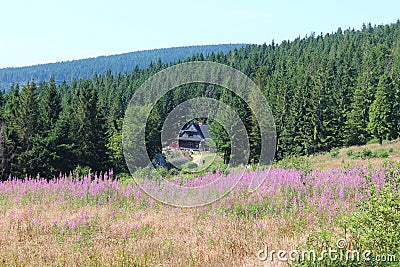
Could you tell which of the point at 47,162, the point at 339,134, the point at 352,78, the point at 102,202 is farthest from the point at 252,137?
the point at 102,202

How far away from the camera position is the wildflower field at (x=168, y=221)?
5.07 metres

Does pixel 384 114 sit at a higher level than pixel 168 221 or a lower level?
higher

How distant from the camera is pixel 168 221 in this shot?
22.2 ft

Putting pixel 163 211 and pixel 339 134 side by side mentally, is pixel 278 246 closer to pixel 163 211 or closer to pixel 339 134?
pixel 163 211

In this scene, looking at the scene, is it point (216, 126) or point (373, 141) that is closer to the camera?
point (216, 126)

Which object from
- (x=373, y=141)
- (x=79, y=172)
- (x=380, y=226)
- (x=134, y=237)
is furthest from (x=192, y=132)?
(x=373, y=141)

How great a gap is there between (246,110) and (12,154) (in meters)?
23.4

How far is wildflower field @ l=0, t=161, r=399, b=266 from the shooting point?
5.07 m

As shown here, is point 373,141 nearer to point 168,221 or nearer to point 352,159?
point 352,159

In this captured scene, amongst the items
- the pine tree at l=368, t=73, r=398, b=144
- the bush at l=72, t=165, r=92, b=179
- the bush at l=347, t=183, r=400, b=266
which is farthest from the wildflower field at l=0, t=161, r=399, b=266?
the pine tree at l=368, t=73, r=398, b=144

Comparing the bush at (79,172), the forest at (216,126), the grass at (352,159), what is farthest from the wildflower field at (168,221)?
the forest at (216,126)

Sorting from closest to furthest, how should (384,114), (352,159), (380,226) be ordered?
(380,226) < (352,159) < (384,114)

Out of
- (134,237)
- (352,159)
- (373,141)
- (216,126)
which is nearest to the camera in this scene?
(134,237)

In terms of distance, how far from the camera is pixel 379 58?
247 feet
